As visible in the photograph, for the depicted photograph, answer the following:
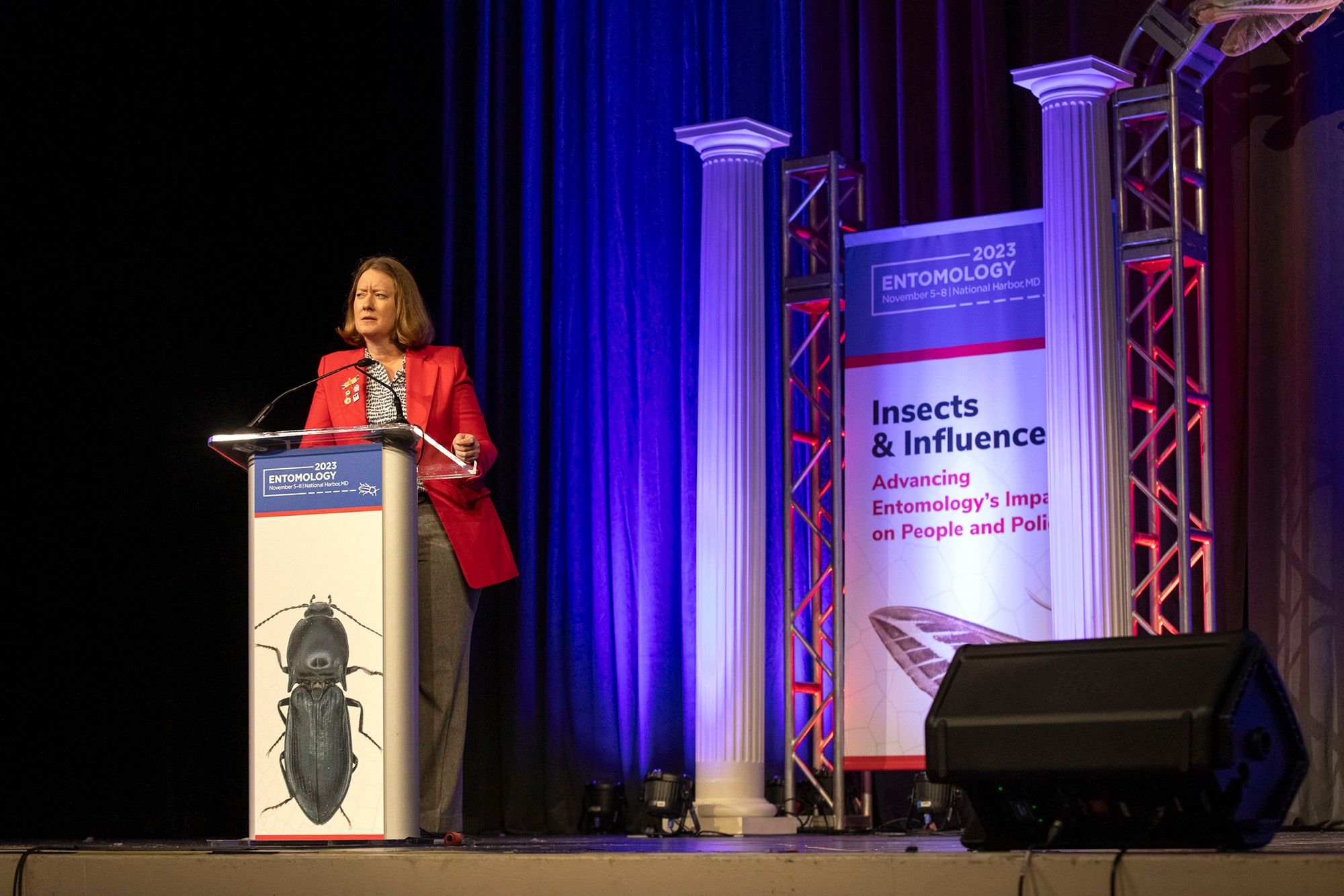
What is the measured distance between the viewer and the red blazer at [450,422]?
11.0 ft

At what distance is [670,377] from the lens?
623cm

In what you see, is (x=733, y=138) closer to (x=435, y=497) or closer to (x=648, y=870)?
(x=435, y=497)

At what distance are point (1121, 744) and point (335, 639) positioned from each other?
1.43 m

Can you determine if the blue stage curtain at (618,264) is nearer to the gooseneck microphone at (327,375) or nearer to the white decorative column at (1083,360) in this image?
the white decorative column at (1083,360)


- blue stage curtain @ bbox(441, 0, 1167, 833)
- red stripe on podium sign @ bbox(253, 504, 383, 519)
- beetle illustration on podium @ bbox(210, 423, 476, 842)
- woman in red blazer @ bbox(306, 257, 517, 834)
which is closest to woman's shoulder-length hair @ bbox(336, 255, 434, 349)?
woman in red blazer @ bbox(306, 257, 517, 834)

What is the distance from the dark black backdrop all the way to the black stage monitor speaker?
351 cm

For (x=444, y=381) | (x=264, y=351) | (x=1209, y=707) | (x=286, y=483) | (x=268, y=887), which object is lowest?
(x=268, y=887)

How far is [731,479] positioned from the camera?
555 centimetres

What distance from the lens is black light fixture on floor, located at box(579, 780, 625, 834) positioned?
5.80 metres

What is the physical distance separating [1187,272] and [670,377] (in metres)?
2.00

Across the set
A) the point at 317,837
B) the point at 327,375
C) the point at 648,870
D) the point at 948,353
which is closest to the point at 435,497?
the point at 327,375

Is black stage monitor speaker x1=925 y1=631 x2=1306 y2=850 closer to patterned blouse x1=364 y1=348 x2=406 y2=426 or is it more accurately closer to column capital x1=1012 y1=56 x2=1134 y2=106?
patterned blouse x1=364 y1=348 x2=406 y2=426

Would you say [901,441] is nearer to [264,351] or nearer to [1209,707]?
[264,351]

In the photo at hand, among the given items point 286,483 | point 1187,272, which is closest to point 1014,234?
point 1187,272
